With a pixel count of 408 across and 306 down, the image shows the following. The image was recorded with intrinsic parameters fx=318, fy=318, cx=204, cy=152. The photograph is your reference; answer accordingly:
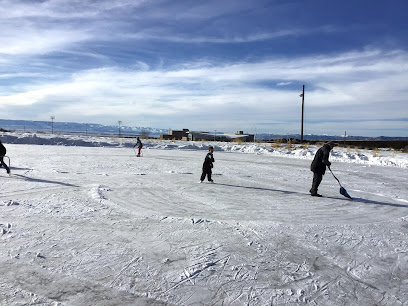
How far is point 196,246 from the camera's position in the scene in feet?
16.2

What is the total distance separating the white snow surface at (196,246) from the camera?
3617mm

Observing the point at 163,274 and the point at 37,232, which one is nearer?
the point at 163,274

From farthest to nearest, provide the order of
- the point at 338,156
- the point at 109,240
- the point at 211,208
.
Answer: the point at 338,156 < the point at 211,208 < the point at 109,240

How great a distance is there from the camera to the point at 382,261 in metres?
4.64

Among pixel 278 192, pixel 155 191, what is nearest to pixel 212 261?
pixel 155 191

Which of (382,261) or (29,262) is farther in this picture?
(382,261)

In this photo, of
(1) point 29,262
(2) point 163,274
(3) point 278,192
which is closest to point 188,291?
(2) point 163,274

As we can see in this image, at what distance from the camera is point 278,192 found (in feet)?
32.1

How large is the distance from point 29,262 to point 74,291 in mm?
1063

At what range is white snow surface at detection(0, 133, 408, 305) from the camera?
11.9ft

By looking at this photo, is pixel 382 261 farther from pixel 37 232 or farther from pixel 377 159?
pixel 377 159

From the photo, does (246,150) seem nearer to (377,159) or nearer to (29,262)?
(377,159)

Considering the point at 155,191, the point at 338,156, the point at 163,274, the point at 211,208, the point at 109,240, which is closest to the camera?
the point at 163,274

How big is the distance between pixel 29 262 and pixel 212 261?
2424mm
